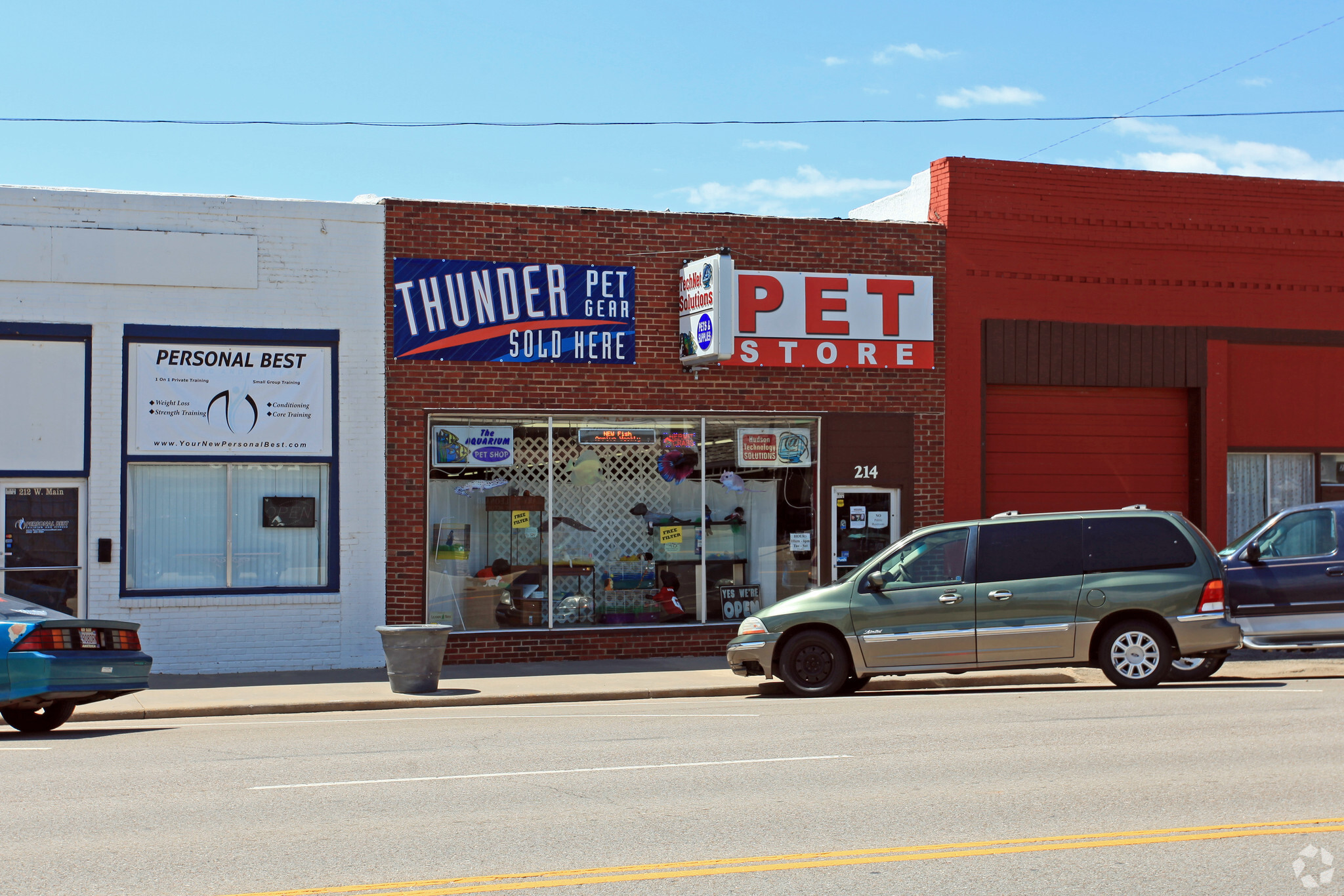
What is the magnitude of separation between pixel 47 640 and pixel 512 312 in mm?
7505

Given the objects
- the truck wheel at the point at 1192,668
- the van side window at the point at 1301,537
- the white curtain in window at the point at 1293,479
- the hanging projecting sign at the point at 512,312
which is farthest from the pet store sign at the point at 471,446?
the white curtain in window at the point at 1293,479

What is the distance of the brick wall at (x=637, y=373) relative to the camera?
649 inches

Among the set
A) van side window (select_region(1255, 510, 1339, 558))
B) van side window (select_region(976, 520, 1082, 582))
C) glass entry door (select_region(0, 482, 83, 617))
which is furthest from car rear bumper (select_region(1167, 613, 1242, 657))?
glass entry door (select_region(0, 482, 83, 617))

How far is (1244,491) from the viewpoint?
19.5 meters

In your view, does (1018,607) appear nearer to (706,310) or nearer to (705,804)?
(706,310)

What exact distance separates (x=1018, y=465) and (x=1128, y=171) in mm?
4510

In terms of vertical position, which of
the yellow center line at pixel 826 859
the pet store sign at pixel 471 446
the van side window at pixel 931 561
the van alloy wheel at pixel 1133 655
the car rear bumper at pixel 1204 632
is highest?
the pet store sign at pixel 471 446

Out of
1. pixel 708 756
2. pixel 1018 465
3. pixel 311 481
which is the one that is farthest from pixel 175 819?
pixel 1018 465

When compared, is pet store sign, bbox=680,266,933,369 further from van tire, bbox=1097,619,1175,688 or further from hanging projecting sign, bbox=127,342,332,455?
van tire, bbox=1097,619,1175,688

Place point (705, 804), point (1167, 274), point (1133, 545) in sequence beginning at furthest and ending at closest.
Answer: point (1167, 274), point (1133, 545), point (705, 804)

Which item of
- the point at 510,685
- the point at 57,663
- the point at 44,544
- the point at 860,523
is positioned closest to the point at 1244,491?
the point at 860,523

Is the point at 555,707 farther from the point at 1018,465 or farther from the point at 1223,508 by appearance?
the point at 1223,508

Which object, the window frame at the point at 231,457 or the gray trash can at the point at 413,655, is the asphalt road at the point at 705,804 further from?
the window frame at the point at 231,457

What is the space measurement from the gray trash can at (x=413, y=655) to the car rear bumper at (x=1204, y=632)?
7515mm
